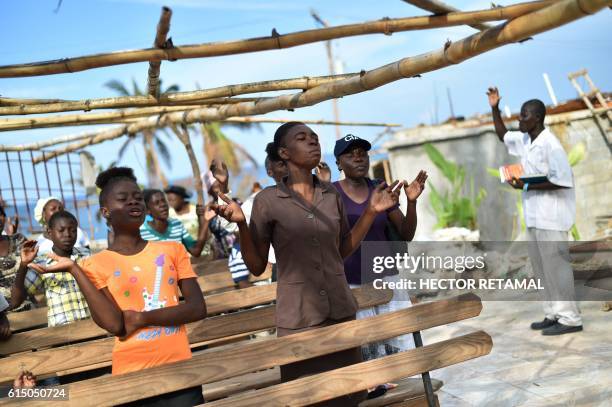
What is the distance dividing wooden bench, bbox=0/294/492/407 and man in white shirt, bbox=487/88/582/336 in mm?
3041

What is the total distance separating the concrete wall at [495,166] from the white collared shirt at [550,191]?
207 inches

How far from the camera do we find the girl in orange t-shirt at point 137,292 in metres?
2.91

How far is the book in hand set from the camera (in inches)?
249

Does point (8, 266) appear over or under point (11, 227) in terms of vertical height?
under

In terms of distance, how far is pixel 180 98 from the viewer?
16.4 ft

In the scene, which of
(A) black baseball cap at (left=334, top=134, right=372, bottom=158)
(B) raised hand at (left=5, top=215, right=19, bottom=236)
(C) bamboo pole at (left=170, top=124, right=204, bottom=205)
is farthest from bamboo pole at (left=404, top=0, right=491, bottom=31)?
(B) raised hand at (left=5, top=215, right=19, bottom=236)

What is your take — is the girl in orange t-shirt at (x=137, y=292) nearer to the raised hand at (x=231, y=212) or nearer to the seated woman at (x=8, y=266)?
the raised hand at (x=231, y=212)

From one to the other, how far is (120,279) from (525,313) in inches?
213

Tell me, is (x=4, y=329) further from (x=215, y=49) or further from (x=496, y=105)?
(x=496, y=105)

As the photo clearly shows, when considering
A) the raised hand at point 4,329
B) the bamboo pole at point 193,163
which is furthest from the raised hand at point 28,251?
the bamboo pole at point 193,163

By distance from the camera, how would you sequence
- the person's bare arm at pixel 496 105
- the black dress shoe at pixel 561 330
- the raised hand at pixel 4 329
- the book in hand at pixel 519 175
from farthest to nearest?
the person's bare arm at pixel 496 105 < the book in hand at pixel 519 175 < the black dress shoe at pixel 561 330 < the raised hand at pixel 4 329

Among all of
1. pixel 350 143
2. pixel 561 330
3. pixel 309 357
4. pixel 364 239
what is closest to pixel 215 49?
pixel 350 143

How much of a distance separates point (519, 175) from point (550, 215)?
468 mm

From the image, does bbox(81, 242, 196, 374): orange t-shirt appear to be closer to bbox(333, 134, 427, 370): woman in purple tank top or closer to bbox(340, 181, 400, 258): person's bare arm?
bbox(340, 181, 400, 258): person's bare arm
